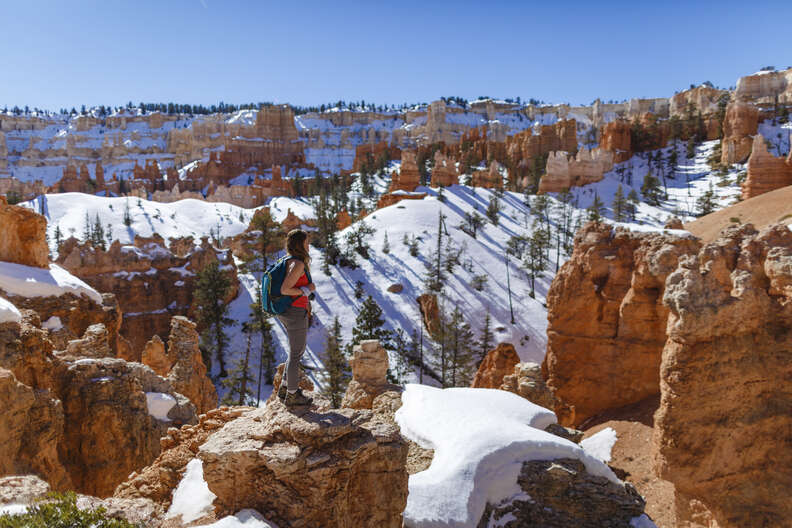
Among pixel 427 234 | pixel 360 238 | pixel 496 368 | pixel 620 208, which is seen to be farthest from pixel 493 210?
pixel 496 368

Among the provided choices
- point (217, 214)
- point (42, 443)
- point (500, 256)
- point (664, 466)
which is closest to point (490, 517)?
point (664, 466)

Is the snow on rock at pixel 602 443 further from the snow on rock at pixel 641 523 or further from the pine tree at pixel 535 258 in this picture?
the pine tree at pixel 535 258

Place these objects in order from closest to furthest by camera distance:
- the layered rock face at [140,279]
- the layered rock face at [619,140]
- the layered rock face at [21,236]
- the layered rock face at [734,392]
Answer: the layered rock face at [734,392], the layered rock face at [21,236], the layered rock face at [140,279], the layered rock face at [619,140]

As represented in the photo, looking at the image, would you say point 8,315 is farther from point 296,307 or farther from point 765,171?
point 765,171

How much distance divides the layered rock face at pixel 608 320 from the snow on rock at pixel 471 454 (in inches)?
338

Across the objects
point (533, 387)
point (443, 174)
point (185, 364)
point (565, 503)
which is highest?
point (443, 174)

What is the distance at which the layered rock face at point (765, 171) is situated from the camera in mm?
37750

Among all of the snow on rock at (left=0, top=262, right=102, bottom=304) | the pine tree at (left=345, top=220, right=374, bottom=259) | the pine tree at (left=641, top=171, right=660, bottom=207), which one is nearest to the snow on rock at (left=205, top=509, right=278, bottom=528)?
the snow on rock at (left=0, top=262, right=102, bottom=304)

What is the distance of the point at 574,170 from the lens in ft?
243

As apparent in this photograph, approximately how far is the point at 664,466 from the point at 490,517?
5.19 metres

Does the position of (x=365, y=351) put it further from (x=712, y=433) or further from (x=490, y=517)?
(x=712, y=433)

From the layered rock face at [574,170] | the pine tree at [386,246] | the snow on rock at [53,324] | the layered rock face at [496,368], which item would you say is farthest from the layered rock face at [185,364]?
the layered rock face at [574,170]

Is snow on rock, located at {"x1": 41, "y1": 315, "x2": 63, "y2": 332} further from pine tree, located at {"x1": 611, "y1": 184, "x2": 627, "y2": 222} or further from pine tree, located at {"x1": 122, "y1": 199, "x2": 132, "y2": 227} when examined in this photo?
pine tree, located at {"x1": 122, "y1": 199, "x2": 132, "y2": 227}

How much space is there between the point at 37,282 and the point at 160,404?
8.29 metres
